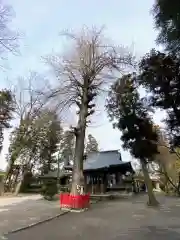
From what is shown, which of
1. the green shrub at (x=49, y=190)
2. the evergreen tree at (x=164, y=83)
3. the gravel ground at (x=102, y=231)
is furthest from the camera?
the green shrub at (x=49, y=190)

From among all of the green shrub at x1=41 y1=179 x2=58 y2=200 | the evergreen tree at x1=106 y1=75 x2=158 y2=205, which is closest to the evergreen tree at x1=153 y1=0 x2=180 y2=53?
the evergreen tree at x1=106 y1=75 x2=158 y2=205

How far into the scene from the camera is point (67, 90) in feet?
65.7

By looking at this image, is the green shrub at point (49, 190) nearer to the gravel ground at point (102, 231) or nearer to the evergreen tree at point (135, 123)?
the evergreen tree at point (135, 123)

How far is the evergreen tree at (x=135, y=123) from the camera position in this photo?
69.9 ft

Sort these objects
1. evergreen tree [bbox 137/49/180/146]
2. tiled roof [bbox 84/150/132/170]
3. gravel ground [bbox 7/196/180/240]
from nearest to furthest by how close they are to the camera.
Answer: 1. gravel ground [bbox 7/196/180/240]
2. evergreen tree [bbox 137/49/180/146]
3. tiled roof [bbox 84/150/132/170]

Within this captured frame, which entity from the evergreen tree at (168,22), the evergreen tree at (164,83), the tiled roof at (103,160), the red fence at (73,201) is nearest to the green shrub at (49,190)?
the red fence at (73,201)

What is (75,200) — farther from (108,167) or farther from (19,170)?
(19,170)

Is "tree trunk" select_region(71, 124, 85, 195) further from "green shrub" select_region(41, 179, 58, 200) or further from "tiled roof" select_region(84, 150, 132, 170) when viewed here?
"tiled roof" select_region(84, 150, 132, 170)

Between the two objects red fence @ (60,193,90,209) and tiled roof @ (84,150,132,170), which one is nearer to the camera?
red fence @ (60,193,90,209)

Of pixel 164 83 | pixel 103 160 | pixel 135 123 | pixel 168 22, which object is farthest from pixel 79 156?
pixel 103 160

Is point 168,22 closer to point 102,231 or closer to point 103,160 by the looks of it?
point 102,231

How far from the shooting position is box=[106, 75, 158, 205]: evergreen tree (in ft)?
69.9

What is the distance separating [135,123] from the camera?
21.9 meters

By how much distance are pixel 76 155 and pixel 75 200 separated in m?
2.92
